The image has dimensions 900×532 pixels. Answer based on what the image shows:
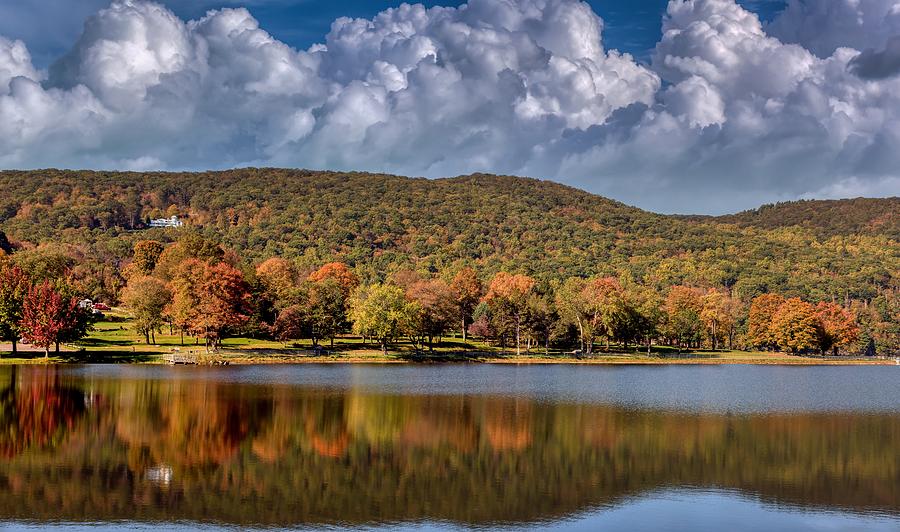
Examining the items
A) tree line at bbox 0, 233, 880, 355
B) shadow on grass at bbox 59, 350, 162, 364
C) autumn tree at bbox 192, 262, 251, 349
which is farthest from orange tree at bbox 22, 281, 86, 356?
autumn tree at bbox 192, 262, 251, 349

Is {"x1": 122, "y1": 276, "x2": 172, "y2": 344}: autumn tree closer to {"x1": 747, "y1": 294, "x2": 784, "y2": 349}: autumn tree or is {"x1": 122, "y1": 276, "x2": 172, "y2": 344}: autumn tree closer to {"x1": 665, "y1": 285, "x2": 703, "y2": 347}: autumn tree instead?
{"x1": 665, "y1": 285, "x2": 703, "y2": 347}: autumn tree

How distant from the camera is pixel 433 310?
4439 inches

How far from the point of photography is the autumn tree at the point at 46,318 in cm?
8131

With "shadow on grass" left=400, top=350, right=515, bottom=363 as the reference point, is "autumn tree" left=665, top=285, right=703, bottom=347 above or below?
above

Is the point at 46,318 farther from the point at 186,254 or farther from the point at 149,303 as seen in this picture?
the point at 186,254

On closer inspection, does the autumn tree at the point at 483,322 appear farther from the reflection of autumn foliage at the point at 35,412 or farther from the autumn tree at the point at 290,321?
the reflection of autumn foliage at the point at 35,412

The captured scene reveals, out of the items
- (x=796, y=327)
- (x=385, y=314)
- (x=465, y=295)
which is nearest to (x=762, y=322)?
(x=796, y=327)

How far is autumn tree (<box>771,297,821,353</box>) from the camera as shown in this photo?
450 ft

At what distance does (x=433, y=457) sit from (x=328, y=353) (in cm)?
6696

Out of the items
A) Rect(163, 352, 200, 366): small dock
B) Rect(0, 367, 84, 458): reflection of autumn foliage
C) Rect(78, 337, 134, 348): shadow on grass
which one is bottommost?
Rect(0, 367, 84, 458): reflection of autumn foliage

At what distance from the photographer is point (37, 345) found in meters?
84.8

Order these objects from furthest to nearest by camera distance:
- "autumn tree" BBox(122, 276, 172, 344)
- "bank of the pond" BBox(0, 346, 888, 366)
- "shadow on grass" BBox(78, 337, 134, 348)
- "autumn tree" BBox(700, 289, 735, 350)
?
"autumn tree" BBox(700, 289, 735, 350), "autumn tree" BBox(122, 276, 172, 344), "shadow on grass" BBox(78, 337, 134, 348), "bank of the pond" BBox(0, 346, 888, 366)

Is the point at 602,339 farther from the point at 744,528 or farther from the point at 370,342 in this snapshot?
the point at 744,528

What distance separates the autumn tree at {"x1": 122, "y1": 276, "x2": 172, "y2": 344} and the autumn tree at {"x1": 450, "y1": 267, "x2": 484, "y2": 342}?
128 ft
